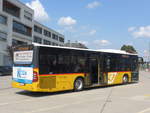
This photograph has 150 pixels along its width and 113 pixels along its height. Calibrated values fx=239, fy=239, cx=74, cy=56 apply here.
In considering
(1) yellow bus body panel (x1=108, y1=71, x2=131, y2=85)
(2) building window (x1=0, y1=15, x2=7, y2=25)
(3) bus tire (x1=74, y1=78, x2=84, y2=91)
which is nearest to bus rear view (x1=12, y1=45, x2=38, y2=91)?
(3) bus tire (x1=74, y1=78, x2=84, y2=91)

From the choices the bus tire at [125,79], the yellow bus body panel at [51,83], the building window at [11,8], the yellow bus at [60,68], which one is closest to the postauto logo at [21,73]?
the yellow bus at [60,68]

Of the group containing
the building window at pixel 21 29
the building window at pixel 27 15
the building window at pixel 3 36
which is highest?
the building window at pixel 27 15

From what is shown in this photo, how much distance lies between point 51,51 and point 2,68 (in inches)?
785

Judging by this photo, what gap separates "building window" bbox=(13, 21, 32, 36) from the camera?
163 ft

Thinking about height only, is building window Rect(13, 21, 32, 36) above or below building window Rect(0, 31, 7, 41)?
above

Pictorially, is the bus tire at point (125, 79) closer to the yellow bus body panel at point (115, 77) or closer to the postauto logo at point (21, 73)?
the yellow bus body panel at point (115, 77)

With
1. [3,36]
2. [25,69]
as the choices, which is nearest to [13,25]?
[3,36]

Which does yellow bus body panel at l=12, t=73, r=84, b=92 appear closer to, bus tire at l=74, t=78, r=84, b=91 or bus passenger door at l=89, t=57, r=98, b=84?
bus tire at l=74, t=78, r=84, b=91

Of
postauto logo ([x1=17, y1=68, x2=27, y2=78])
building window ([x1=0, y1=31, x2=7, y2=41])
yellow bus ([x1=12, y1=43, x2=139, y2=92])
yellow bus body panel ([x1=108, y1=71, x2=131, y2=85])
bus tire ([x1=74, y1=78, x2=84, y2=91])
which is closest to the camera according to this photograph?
yellow bus ([x1=12, y1=43, x2=139, y2=92])

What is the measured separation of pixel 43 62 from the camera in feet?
40.9

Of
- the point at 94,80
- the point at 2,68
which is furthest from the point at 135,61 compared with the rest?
the point at 2,68

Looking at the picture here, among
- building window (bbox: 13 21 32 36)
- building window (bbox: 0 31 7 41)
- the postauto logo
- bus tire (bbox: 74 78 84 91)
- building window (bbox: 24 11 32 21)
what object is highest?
building window (bbox: 24 11 32 21)

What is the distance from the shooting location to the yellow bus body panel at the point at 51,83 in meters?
12.2

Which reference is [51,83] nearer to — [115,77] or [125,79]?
[115,77]
